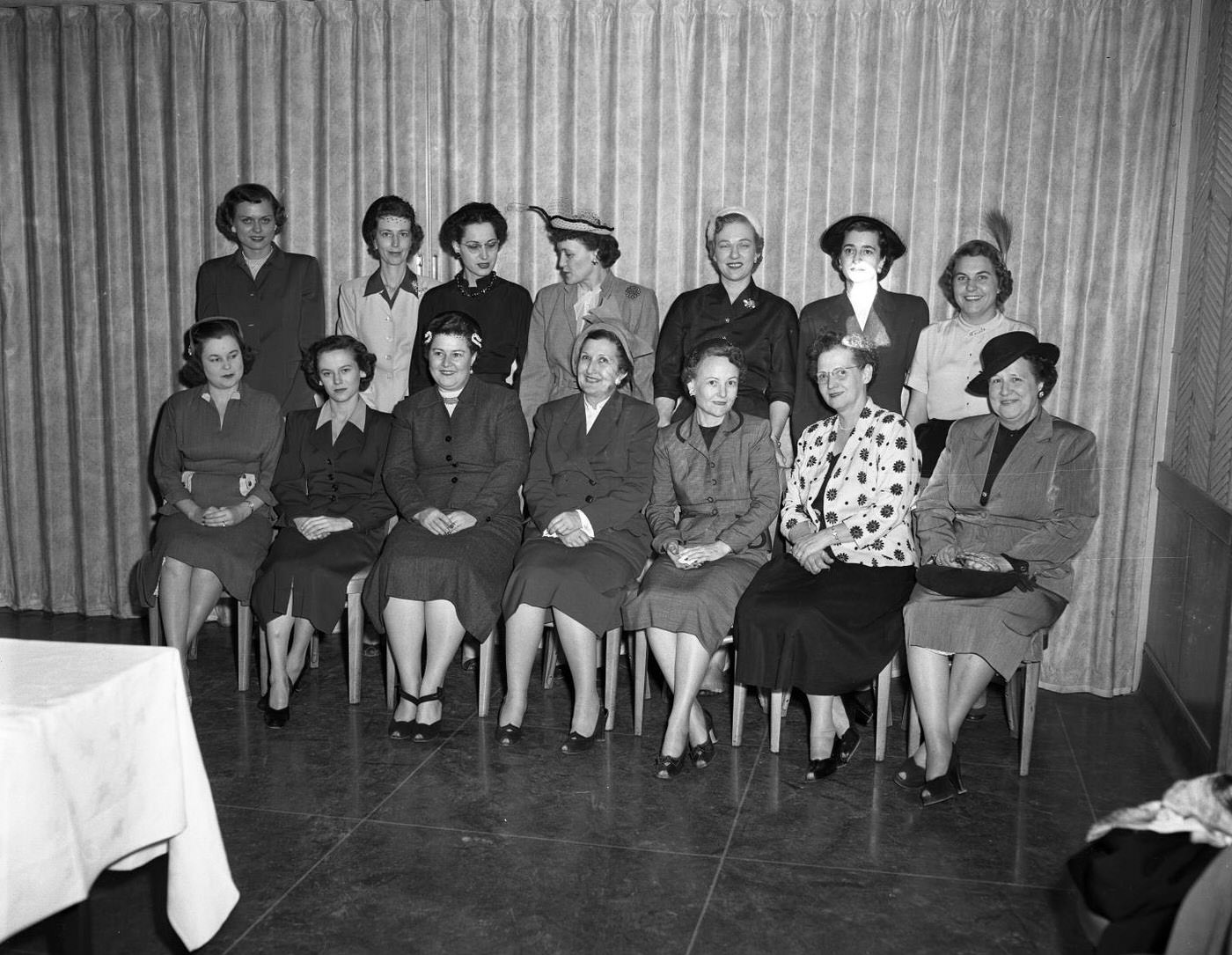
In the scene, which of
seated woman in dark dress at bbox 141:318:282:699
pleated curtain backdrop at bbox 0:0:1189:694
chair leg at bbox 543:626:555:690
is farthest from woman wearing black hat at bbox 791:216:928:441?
seated woman in dark dress at bbox 141:318:282:699

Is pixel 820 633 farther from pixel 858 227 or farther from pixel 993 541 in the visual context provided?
pixel 858 227

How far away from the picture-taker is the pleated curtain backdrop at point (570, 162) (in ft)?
14.2

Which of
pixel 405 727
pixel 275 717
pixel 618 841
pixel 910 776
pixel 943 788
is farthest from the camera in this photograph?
pixel 275 717

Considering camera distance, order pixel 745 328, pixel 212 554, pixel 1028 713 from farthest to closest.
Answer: pixel 745 328, pixel 212 554, pixel 1028 713

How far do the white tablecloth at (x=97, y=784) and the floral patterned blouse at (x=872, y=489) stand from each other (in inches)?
85.8

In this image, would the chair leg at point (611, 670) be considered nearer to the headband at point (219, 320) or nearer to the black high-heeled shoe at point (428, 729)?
the black high-heeled shoe at point (428, 729)

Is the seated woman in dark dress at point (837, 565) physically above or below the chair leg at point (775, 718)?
above

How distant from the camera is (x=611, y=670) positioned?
3.84 metres

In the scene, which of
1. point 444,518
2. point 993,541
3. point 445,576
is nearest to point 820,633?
point 993,541

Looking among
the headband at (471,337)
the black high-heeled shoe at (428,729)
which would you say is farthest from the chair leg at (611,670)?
the headband at (471,337)

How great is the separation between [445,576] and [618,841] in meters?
1.15

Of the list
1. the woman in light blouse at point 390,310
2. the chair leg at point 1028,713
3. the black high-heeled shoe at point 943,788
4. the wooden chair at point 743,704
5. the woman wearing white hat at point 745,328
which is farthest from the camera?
the woman in light blouse at point 390,310

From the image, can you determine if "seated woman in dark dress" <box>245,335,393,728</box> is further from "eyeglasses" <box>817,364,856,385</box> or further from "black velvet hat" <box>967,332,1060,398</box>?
"black velvet hat" <box>967,332,1060,398</box>

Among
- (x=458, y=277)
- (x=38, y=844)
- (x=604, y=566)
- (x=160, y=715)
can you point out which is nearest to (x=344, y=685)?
(x=604, y=566)
